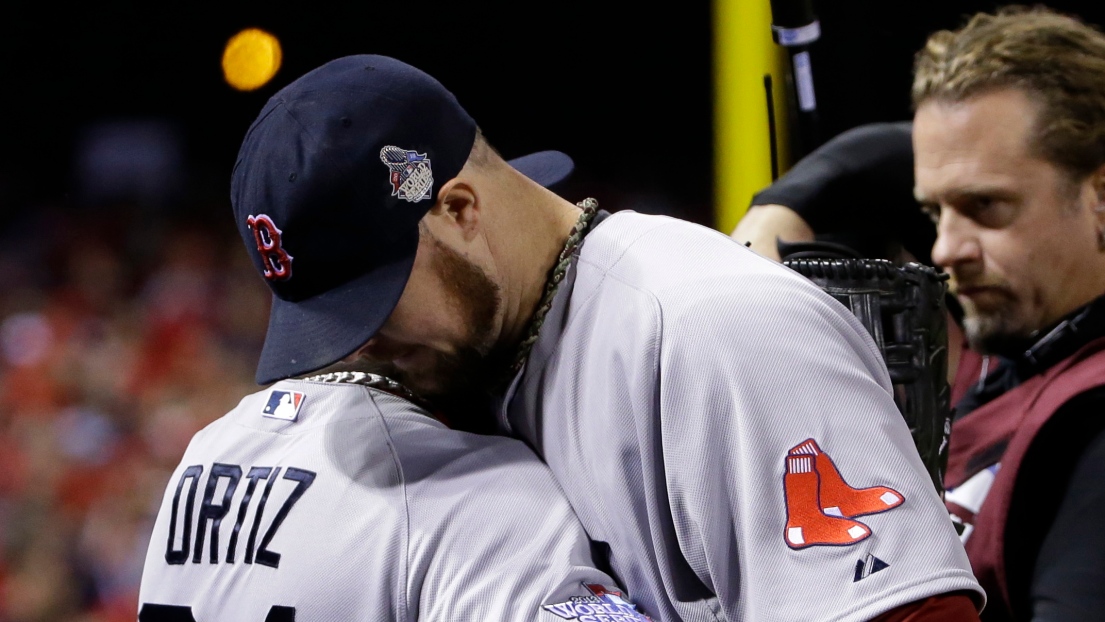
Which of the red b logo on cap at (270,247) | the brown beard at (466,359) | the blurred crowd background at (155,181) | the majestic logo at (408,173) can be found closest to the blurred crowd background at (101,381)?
the blurred crowd background at (155,181)

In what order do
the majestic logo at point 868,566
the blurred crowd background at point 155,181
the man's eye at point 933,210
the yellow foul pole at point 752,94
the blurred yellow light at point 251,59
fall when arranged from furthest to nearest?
the blurred yellow light at point 251,59, the blurred crowd background at point 155,181, the yellow foul pole at point 752,94, the man's eye at point 933,210, the majestic logo at point 868,566

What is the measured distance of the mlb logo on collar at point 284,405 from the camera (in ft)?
3.98

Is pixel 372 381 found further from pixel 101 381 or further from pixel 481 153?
pixel 101 381

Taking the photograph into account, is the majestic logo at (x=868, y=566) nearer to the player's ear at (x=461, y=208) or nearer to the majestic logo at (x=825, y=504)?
the majestic logo at (x=825, y=504)

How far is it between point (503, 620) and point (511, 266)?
37 cm

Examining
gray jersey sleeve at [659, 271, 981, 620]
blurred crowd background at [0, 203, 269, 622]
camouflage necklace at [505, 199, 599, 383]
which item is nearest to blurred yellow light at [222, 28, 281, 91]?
blurred crowd background at [0, 203, 269, 622]

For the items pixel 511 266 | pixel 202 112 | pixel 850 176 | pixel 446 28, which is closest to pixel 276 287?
pixel 511 266

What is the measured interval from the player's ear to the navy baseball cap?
15mm

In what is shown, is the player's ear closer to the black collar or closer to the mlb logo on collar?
the mlb logo on collar

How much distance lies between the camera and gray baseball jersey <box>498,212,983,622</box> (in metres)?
0.94

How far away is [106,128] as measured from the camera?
4973 millimetres

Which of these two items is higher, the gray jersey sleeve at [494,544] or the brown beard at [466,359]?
the brown beard at [466,359]

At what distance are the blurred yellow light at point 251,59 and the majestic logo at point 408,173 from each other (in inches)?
152

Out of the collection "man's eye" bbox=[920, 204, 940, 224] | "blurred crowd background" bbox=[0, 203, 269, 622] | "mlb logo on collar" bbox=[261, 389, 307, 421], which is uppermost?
"mlb logo on collar" bbox=[261, 389, 307, 421]
